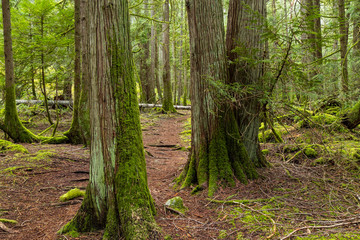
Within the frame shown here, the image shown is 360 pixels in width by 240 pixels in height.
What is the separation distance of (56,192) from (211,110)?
3171 millimetres

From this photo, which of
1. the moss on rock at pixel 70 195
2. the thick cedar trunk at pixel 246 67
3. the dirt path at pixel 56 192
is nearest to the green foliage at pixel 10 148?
the dirt path at pixel 56 192

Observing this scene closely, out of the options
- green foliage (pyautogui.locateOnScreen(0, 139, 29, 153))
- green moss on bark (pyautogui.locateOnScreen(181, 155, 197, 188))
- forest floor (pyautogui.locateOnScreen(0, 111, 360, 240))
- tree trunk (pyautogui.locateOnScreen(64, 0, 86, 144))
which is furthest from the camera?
tree trunk (pyautogui.locateOnScreen(64, 0, 86, 144))

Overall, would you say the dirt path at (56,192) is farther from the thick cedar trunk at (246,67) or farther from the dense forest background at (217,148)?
the thick cedar trunk at (246,67)

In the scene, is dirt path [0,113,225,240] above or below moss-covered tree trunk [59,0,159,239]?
below

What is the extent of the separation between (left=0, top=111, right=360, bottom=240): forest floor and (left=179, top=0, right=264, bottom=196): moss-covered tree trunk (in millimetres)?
328

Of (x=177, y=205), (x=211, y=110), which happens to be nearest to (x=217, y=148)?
(x=211, y=110)

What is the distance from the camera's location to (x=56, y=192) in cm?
432

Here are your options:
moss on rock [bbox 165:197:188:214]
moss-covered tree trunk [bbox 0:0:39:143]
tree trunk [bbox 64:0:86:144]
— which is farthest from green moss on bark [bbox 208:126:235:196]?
moss-covered tree trunk [bbox 0:0:39:143]

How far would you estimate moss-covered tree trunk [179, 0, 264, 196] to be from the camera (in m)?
4.16

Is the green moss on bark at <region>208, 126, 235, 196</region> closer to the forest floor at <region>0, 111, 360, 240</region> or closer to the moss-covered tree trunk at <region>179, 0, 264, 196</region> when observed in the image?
the moss-covered tree trunk at <region>179, 0, 264, 196</region>

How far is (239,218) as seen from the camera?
3.09 m

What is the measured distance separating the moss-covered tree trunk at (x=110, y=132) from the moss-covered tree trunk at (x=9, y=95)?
245 inches

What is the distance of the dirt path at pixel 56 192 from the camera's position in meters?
3.00

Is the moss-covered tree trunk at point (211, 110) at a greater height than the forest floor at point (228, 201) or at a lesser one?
greater
